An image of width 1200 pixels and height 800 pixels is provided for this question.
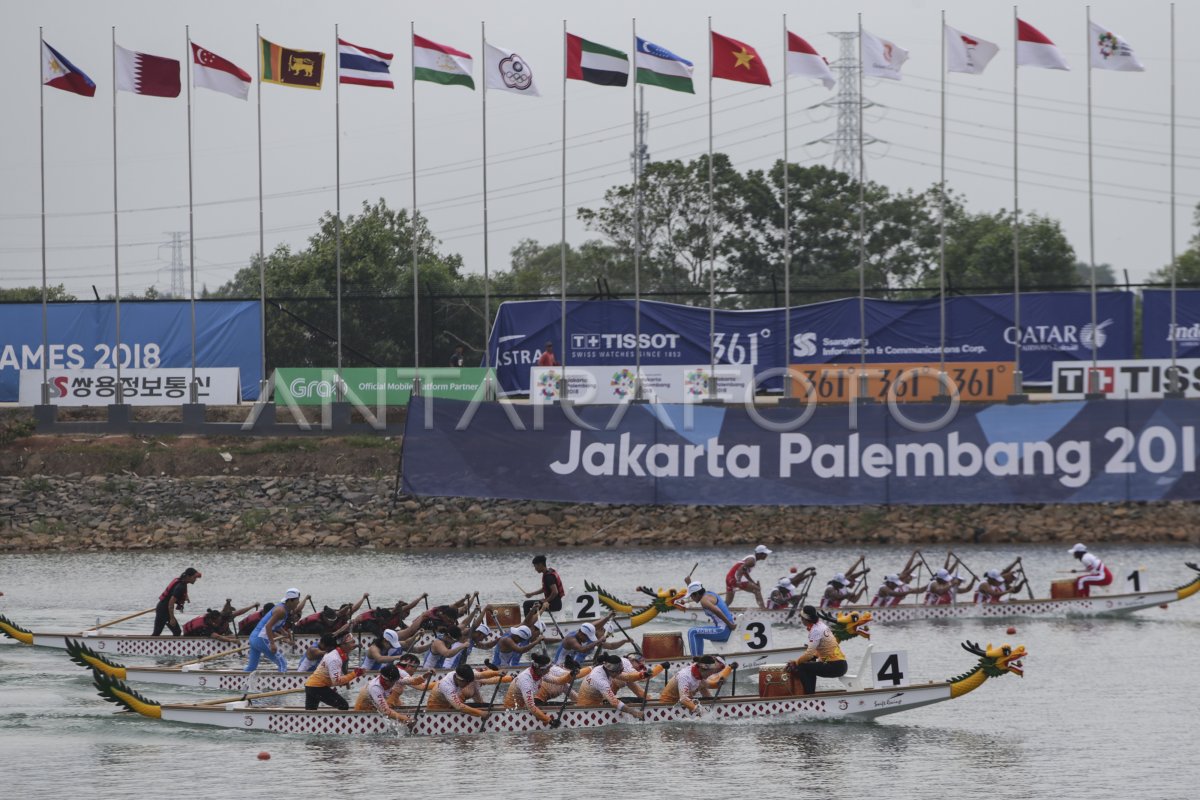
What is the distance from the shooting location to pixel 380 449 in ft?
172

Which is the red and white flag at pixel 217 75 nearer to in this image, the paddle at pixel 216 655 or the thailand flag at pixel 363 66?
the thailand flag at pixel 363 66

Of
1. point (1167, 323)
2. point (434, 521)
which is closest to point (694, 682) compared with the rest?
point (434, 521)

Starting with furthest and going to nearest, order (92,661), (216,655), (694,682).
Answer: (216,655)
(92,661)
(694,682)

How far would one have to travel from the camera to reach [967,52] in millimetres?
51281

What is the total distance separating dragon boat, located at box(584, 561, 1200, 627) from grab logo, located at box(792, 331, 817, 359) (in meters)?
25.1

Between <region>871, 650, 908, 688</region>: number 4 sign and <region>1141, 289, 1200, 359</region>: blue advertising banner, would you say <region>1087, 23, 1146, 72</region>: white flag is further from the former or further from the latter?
<region>871, 650, 908, 688</region>: number 4 sign

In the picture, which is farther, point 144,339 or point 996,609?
point 144,339

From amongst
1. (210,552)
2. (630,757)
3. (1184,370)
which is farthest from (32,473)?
(1184,370)

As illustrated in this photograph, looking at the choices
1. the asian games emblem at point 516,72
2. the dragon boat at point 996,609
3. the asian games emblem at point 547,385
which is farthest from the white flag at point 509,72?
the dragon boat at point 996,609

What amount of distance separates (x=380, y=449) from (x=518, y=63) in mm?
13915

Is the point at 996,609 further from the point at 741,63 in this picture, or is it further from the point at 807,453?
the point at 741,63

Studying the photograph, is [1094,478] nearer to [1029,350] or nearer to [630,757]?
[1029,350]

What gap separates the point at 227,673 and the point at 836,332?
36319 millimetres

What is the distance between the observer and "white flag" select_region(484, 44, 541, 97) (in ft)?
172
